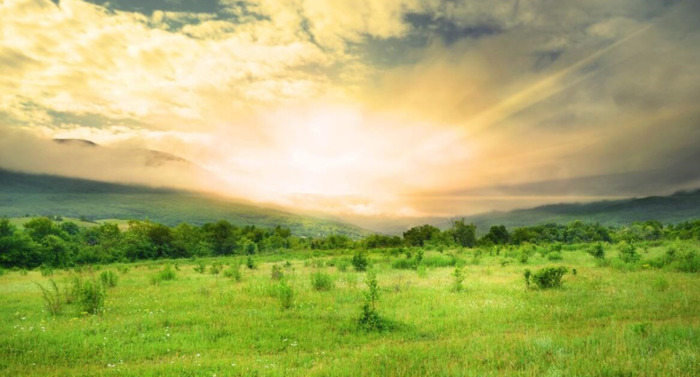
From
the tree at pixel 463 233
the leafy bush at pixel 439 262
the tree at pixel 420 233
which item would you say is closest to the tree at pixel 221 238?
the tree at pixel 420 233

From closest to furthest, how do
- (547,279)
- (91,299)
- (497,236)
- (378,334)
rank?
(378,334) → (91,299) → (547,279) → (497,236)

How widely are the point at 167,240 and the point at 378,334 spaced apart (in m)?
90.9

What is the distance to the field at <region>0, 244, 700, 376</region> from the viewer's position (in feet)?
27.9

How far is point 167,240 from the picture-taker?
91.1 m

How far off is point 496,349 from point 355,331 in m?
4.32

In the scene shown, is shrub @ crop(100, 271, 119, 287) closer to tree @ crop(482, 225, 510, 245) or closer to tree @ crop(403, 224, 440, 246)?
tree @ crop(403, 224, 440, 246)

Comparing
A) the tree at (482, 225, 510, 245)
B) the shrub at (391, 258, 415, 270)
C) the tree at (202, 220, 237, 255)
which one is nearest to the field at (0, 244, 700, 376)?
the shrub at (391, 258, 415, 270)

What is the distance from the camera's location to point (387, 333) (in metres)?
11.7

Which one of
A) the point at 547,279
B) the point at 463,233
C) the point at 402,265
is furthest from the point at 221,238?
the point at 547,279

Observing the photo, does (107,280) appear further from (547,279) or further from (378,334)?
(547,279)

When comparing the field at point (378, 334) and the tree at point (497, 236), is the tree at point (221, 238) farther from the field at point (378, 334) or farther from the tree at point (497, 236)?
the field at point (378, 334)

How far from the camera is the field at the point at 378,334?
335 inches

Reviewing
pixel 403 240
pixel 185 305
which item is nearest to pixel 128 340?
pixel 185 305

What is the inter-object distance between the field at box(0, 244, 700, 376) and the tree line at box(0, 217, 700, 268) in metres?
51.7
